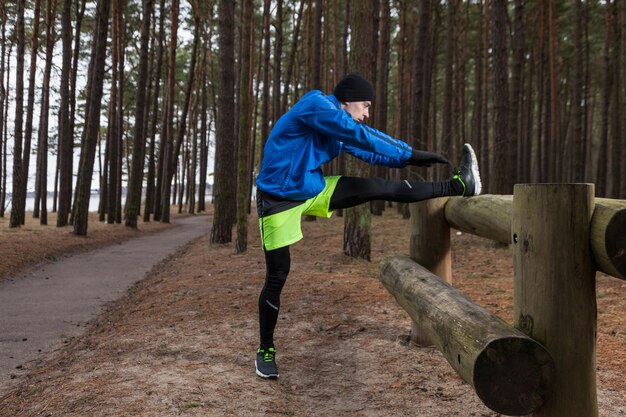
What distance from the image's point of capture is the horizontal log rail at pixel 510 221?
2.04 m

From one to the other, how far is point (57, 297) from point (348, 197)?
5.66m

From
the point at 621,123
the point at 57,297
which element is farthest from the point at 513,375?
the point at 621,123

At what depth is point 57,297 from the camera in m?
7.46

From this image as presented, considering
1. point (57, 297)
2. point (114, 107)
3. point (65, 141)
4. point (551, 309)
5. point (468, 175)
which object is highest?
point (114, 107)

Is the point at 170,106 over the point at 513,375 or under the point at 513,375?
over

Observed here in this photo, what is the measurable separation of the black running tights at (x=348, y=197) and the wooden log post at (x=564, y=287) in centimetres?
140

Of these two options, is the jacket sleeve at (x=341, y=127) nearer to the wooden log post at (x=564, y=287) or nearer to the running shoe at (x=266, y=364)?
the wooden log post at (x=564, y=287)

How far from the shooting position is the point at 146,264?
10992 millimetres

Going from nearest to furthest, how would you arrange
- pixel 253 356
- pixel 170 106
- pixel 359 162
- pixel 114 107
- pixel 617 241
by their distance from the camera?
pixel 617 241, pixel 253 356, pixel 359 162, pixel 114 107, pixel 170 106

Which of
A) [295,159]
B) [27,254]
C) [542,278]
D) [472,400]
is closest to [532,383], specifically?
[542,278]

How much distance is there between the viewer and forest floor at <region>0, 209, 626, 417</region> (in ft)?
10.9

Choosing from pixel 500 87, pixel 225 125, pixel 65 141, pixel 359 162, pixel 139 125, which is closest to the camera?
pixel 359 162

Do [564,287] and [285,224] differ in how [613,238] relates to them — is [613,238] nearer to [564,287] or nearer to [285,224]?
[564,287]

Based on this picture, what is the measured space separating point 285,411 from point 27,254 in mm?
9791
